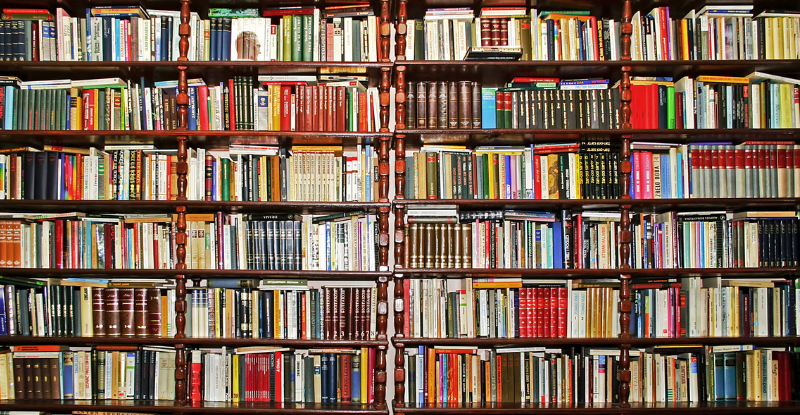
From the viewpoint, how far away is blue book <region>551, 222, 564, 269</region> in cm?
288

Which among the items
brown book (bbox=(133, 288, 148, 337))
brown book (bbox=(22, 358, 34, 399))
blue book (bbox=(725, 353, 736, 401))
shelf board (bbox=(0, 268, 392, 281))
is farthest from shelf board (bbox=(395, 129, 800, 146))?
brown book (bbox=(22, 358, 34, 399))

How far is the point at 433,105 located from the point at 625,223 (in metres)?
1.06

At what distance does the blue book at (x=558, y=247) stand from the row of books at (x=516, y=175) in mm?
164

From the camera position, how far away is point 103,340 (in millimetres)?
2764

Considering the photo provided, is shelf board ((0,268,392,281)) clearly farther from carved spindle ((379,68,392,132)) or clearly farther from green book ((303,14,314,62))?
green book ((303,14,314,62))

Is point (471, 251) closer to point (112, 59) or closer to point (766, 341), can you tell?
point (766, 341)

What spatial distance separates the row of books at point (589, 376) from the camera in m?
2.84

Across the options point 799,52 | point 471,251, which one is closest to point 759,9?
point 799,52

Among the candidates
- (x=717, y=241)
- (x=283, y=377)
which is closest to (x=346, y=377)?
(x=283, y=377)

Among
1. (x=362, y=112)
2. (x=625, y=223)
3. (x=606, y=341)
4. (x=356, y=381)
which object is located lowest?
(x=356, y=381)

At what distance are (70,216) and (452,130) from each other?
1889mm

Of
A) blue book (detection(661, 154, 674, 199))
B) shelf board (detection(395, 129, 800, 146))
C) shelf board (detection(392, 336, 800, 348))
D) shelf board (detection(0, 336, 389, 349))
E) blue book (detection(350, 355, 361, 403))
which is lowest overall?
blue book (detection(350, 355, 361, 403))

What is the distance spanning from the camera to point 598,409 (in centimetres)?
275

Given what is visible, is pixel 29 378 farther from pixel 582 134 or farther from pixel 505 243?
pixel 582 134
